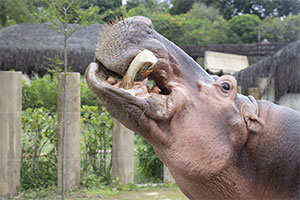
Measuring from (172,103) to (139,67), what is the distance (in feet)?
0.44

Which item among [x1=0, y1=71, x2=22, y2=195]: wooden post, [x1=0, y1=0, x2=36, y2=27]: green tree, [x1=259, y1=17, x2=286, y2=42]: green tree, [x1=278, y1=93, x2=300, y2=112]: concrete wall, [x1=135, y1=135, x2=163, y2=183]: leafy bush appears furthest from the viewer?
[x1=0, y1=0, x2=36, y2=27]: green tree

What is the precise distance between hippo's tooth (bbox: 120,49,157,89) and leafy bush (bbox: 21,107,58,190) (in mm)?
3888

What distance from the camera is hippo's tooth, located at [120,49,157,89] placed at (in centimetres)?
109

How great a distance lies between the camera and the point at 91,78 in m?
1.13

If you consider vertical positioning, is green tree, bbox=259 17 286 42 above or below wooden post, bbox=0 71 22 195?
above

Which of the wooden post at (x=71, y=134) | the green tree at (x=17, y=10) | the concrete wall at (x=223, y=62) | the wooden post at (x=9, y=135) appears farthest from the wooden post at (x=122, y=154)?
the green tree at (x=17, y=10)

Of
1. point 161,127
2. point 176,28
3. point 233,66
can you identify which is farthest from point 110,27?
point 176,28

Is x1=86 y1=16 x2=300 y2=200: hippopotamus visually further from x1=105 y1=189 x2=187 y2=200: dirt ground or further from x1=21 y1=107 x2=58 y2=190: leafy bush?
x1=21 y1=107 x2=58 y2=190: leafy bush

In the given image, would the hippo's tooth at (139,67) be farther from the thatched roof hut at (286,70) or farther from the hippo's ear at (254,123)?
the thatched roof hut at (286,70)

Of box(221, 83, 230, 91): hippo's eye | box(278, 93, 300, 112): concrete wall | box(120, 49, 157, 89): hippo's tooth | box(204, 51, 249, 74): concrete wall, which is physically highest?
box(204, 51, 249, 74): concrete wall

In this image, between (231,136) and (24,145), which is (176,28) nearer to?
(24,145)

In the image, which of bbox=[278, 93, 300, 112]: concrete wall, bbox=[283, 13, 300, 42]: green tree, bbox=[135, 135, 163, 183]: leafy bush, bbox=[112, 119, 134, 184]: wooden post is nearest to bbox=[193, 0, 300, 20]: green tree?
bbox=[278, 93, 300, 112]: concrete wall

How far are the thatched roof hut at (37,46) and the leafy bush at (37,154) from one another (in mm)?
12484

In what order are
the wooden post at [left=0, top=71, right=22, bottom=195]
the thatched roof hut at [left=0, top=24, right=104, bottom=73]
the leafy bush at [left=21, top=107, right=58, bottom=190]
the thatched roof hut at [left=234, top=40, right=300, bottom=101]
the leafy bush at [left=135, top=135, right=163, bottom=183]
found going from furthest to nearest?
the thatched roof hut at [left=0, top=24, right=104, bottom=73] < the leafy bush at [left=135, top=135, right=163, bottom=183] < the leafy bush at [left=21, top=107, right=58, bottom=190] < the wooden post at [left=0, top=71, right=22, bottom=195] < the thatched roof hut at [left=234, top=40, right=300, bottom=101]
